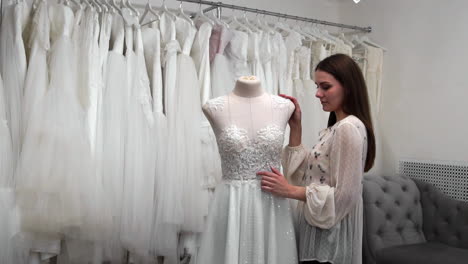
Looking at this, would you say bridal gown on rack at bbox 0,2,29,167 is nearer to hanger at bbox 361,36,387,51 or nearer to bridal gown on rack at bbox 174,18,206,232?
bridal gown on rack at bbox 174,18,206,232

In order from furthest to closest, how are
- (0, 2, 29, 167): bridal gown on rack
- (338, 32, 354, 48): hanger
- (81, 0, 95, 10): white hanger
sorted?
(338, 32, 354, 48): hanger, (81, 0, 95, 10): white hanger, (0, 2, 29, 167): bridal gown on rack

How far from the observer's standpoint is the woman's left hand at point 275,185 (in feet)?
5.87

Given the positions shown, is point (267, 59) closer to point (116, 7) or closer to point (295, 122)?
point (116, 7)

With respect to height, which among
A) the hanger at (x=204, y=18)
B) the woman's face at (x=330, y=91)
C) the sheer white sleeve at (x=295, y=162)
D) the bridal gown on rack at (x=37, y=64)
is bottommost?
the sheer white sleeve at (x=295, y=162)

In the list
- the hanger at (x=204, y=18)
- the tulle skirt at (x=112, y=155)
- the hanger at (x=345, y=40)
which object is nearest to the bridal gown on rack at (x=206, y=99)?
the hanger at (x=204, y=18)

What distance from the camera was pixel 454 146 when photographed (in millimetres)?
3236

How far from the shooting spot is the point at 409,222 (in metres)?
3.19

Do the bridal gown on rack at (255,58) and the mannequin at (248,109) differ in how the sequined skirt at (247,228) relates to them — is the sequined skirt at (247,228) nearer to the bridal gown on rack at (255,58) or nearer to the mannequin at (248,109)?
the mannequin at (248,109)

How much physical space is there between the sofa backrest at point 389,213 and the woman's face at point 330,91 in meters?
1.39

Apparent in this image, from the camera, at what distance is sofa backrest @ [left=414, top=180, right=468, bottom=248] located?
3.00m

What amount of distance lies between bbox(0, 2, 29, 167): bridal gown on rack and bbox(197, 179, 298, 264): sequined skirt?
1.01 meters

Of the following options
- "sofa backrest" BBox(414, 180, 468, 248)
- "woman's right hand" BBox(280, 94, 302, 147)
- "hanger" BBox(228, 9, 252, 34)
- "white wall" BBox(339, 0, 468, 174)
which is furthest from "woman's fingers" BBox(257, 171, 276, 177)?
"white wall" BBox(339, 0, 468, 174)

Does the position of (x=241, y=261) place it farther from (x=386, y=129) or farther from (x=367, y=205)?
(x=386, y=129)

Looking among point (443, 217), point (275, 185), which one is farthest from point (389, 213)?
point (275, 185)
